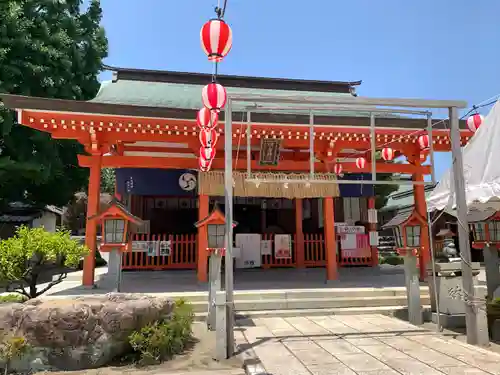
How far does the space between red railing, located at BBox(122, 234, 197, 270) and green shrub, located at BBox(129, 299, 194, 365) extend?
22.1 feet

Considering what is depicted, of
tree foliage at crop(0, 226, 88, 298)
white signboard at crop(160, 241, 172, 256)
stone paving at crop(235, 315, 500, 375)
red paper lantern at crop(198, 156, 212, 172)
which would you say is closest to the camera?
stone paving at crop(235, 315, 500, 375)

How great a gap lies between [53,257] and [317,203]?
10.4 m

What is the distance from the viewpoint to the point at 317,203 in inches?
570

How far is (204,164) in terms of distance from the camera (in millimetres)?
9430

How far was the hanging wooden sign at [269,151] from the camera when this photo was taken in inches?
396

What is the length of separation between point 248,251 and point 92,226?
5.32 meters

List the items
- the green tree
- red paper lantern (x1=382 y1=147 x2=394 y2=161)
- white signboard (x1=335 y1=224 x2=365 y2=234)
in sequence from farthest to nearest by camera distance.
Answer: the green tree < white signboard (x1=335 y1=224 x2=365 y2=234) < red paper lantern (x1=382 y1=147 x2=394 y2=161)

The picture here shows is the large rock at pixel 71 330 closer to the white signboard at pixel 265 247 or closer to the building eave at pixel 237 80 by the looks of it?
the white signboard at pixel 265 247

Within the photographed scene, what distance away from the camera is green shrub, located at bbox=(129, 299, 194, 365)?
4.73 meters

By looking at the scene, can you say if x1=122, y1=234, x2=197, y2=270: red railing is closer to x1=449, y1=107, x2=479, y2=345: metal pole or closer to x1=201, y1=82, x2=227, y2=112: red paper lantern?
x1=201, y1=82, x2=227, y2=112: red paper lantern

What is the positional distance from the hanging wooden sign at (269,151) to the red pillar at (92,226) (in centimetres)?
438

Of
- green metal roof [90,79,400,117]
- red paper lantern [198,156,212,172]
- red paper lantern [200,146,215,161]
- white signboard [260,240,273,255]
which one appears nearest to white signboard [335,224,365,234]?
white signboard [260,240,273,255]

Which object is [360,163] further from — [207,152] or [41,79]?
[41,79]

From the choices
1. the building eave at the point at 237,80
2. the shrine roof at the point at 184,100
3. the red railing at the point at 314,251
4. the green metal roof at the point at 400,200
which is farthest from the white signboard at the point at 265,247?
the green metal roof at the point at 400,200
